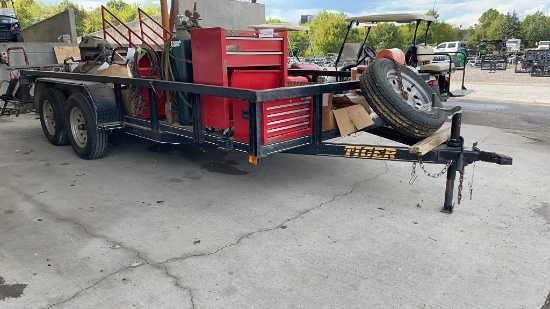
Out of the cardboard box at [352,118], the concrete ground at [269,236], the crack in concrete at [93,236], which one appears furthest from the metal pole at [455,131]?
the crack in concrete at [93,236]

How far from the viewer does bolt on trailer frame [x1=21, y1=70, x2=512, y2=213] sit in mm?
3771

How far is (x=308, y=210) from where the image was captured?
13.5 feet

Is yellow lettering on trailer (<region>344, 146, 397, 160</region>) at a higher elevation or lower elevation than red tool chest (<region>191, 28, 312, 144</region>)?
lower

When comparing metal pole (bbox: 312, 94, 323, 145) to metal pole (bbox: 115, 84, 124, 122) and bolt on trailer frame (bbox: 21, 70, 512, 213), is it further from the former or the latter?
metal pole (bbox: 115, 84, 124, 122)

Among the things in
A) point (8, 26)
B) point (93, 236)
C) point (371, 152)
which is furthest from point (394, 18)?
point (8, 26)

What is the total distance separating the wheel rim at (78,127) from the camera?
19.2 ft

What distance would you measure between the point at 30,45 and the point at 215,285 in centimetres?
1166

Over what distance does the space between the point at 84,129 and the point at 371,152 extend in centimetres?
406

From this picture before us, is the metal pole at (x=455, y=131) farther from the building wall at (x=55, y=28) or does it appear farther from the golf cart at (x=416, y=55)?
the building wall at (x=55, y=28)

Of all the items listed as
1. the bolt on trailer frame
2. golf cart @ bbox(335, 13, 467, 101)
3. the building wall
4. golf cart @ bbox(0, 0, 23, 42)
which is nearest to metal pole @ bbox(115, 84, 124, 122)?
the bolt on trailer frame

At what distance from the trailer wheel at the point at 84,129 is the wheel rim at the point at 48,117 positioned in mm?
880

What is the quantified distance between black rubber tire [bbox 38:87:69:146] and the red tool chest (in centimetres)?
306

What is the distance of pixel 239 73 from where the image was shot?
4.35m

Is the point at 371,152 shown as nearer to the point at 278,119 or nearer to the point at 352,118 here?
the point at 352,118
